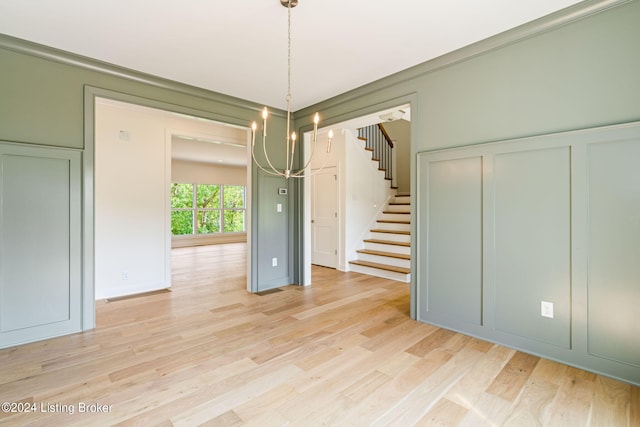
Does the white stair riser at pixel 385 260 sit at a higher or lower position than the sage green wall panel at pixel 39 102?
lower

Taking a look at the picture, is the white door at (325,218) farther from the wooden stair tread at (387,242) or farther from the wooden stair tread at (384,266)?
the wooden stair tread at (387,242)

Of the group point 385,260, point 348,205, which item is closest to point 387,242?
point 385,260

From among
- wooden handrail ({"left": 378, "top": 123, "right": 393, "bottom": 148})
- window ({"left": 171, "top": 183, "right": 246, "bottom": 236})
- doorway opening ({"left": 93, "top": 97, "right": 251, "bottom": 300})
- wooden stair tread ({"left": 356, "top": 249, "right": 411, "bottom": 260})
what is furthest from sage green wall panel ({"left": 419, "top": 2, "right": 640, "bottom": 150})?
window ({"left": 171, "top": 183, "right": 246, "bottom": 236})

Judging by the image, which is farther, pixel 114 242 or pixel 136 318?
pixel 114 242

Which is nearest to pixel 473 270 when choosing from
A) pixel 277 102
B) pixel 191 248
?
pixel 277 102

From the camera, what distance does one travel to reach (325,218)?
6195 mm

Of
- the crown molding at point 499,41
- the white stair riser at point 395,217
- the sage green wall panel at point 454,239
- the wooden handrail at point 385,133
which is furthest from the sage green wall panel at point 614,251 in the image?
the wooden handrail at point 385,133

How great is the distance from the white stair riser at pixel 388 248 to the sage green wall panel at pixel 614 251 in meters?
3.28

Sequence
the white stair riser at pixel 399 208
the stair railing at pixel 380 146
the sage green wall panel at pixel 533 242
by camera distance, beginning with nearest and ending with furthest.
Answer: the sage green wall panel at pixel 533 242 < the white stair riser at pixel 399 208 < the stair railing at pixel 380 146

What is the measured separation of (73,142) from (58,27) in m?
0.98

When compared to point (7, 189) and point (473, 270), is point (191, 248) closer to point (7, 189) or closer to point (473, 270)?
point (7, 189)

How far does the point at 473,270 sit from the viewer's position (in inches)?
111

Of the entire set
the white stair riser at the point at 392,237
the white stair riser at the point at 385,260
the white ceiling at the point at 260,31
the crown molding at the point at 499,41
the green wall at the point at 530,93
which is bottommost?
the white stair riser at the point at 385,260

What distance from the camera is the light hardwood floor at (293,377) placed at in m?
1.76
